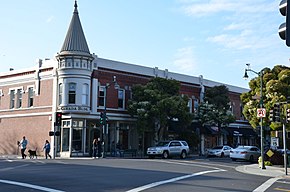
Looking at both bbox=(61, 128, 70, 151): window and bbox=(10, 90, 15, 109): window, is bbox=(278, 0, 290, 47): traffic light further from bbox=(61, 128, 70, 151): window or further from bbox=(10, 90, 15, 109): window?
bbox=(10, 90, 15, 109): window

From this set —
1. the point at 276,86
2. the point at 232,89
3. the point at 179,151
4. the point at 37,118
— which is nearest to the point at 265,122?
the point at 276,86

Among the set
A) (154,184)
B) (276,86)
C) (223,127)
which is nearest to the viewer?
(154,184)

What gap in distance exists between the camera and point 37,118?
129 feet

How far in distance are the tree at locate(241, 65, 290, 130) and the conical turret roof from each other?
15543 millimetres

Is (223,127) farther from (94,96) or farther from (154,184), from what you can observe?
(154,184)

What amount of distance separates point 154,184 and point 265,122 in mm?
16082

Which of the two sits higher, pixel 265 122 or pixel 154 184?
pixel 265 122

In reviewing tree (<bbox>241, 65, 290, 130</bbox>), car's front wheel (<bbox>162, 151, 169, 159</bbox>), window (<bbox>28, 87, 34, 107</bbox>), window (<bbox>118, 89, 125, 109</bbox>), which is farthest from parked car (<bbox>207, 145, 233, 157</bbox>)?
window (<bbox>28, 87, 34, 107</bbox>)

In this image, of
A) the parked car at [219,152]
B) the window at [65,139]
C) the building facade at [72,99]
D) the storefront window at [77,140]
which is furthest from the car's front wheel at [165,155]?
the window at [65,139]

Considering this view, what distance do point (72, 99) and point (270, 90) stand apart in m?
17.8

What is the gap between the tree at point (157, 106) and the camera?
3856 centimetres

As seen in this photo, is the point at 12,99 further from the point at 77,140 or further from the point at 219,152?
the point at 219,152

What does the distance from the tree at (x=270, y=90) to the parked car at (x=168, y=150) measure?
803 cm

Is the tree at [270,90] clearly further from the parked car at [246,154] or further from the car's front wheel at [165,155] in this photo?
the car's front wheel at [165,155]
